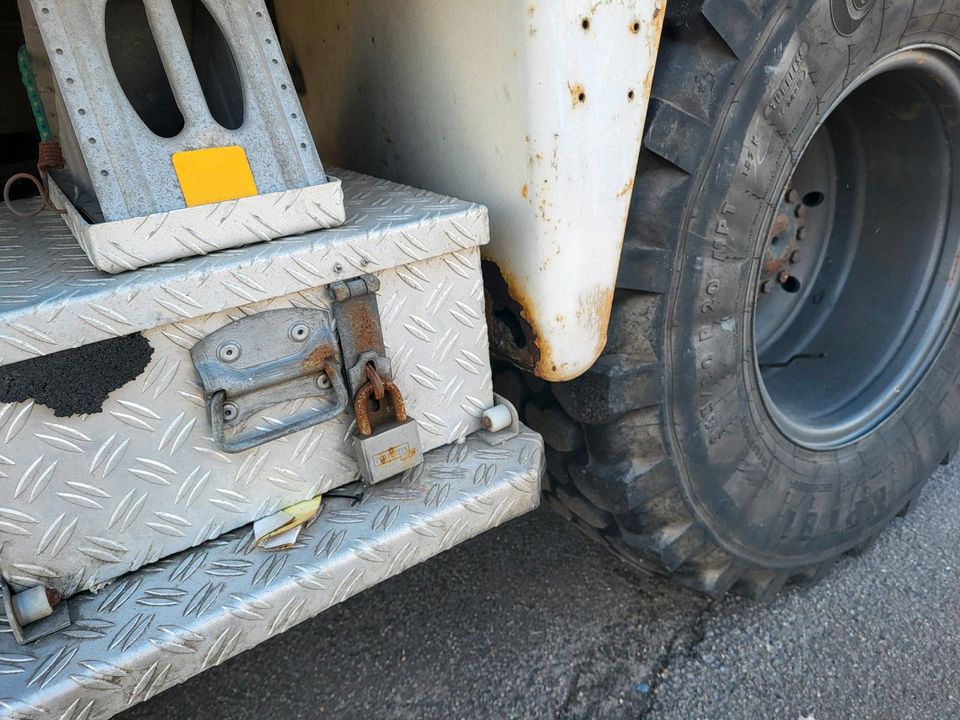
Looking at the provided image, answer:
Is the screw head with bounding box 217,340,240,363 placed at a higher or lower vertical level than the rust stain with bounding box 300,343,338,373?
higher

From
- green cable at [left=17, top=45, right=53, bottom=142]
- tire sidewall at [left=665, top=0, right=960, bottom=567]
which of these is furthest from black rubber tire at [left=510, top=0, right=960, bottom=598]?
green cable at [left=17, top=45, right=53, bottom=142]

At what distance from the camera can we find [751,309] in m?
1.37

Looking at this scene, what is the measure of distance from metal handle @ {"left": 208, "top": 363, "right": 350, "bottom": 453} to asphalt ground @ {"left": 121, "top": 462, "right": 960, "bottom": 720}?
0.74 m

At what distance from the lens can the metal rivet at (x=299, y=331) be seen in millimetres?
1047

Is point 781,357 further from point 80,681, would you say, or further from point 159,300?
point 80,681

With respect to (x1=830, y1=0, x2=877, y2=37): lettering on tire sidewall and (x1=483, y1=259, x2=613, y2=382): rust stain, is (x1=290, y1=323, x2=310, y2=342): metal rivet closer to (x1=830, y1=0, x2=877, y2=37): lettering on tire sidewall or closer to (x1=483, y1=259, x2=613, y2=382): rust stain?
(x1=483, y1=259, x2=613, y2=382): rust stain

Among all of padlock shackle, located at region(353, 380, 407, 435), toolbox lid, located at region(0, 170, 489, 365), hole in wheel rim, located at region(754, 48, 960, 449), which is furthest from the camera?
hole in wheel rim, located at region(754, 48, 960, 449)

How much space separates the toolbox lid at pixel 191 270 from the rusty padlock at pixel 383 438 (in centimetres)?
20

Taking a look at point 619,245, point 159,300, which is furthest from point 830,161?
point 159,300


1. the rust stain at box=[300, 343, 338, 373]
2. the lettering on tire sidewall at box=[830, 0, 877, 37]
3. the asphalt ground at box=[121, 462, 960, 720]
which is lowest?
the asphalt ground at box=[121, 462, 960, 720]

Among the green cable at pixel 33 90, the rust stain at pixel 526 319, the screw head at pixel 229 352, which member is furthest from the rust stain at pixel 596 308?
the green cable at pixel 33 90

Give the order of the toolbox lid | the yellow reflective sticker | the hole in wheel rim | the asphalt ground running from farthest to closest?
the hole in wheel rim, the asphalt ground, the yellow reflective sticker, the toolbox lid

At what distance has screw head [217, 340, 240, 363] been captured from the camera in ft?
3.26

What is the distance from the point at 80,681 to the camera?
900 mm
